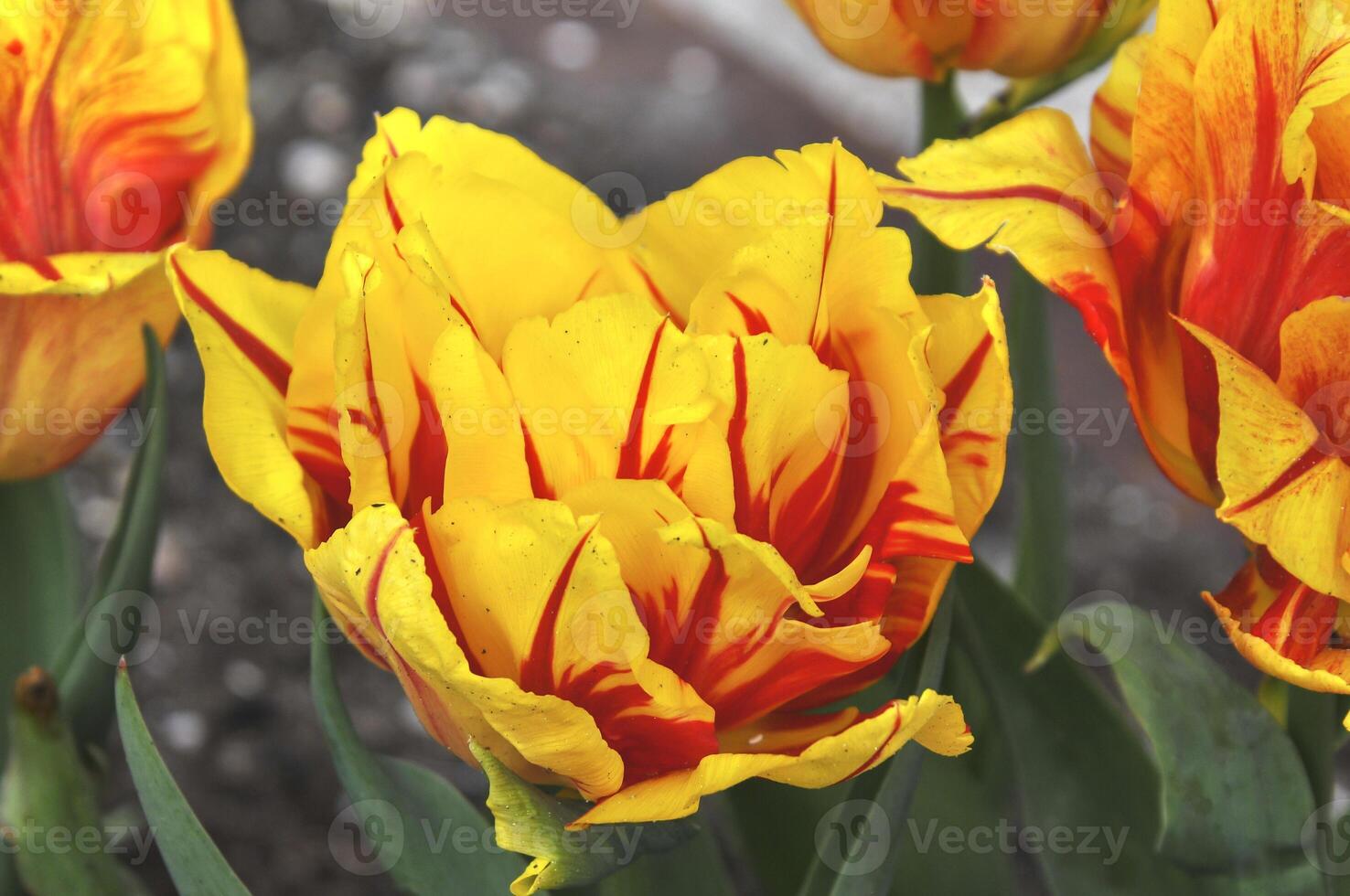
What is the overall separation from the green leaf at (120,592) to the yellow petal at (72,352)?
17 mm

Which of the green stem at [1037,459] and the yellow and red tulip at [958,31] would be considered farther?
the green stem at [1037,459]

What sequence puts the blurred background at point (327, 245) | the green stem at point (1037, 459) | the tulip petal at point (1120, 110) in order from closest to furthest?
the tulip petal at point (1120, 110) < the green stem at point (1037, 459) < the blurred background at point (327, 245)

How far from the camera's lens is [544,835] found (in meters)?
0.36

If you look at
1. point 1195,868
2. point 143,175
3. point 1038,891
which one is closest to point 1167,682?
point 1195,868

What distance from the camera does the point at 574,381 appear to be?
36 cm

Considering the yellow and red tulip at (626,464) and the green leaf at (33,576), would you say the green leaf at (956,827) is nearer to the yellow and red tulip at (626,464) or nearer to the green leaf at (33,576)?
the yellow and red tulip at (626,464)

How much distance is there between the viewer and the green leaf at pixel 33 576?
1.92 ft

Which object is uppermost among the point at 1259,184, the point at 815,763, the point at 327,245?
the point at 1259,184

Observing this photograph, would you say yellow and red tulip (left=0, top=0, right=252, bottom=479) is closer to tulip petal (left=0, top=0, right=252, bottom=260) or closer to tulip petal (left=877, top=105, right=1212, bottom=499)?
tulip petal (left=0, top=0, right=252, bottom=260)

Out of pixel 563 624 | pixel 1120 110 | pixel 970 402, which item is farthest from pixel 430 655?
pixel 1120 110

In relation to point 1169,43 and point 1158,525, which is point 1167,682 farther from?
point 1158,525

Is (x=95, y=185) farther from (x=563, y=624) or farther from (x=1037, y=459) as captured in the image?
(x=1037, y=459)

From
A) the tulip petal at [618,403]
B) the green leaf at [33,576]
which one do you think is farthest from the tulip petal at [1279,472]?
the green leaf at [33,576]

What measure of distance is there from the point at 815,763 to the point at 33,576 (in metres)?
0.38
